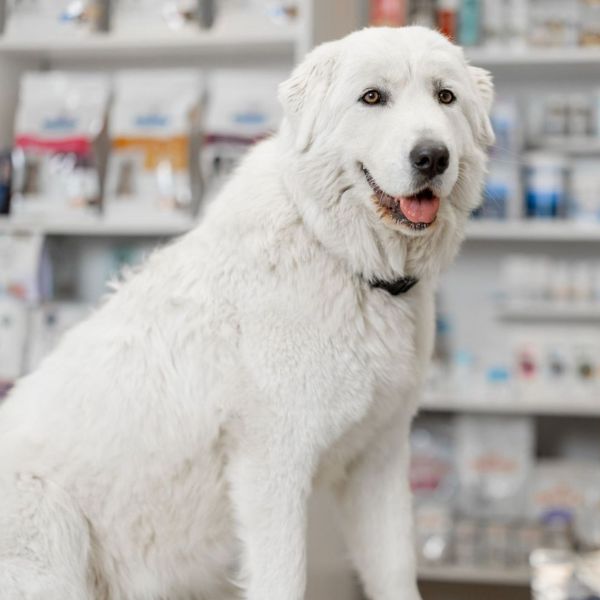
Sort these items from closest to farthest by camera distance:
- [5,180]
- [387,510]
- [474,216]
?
1. [387,510]
2. [474,216]
3. [5,180]

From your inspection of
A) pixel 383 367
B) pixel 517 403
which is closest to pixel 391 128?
pixel 383 367

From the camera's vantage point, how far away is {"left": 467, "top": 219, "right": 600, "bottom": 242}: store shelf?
2.97 meters

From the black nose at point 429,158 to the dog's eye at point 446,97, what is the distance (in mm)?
121

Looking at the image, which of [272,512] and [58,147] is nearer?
[272,512]

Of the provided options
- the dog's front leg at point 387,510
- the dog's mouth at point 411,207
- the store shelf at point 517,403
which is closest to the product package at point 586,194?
the store shelf at point 517,403

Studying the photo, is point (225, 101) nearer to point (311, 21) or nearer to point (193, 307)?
point (311, 21)

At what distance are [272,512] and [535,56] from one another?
1931 millimetres

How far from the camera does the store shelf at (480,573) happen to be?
2977mm

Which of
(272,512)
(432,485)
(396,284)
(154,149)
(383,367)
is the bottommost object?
(432,485)

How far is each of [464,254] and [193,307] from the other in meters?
1.90

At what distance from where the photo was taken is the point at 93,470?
1548 millimetres

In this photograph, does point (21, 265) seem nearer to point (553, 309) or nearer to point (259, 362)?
point (553, 309)

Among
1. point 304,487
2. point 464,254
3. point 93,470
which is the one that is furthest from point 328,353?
point 464,254

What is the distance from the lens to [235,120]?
10.0 ft
